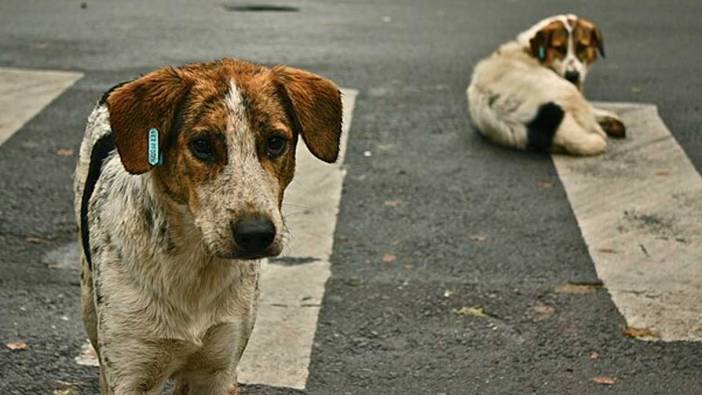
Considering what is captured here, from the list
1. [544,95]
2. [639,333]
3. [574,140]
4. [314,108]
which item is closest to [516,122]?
[544,95]

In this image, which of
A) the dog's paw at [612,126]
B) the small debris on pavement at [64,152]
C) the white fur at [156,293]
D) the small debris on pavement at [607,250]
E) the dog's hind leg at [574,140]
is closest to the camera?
the white fur at [156,293]

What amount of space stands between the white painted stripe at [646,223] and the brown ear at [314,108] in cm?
256

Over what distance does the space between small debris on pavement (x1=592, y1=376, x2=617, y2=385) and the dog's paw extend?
4.17 meters

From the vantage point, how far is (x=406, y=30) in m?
14.2

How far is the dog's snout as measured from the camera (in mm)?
10570

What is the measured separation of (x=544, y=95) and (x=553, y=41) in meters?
0.79

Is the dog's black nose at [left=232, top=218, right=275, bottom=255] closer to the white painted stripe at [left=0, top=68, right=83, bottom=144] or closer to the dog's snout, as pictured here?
the white painted stripe at [left=0, top=68, right=83, bottom=144]

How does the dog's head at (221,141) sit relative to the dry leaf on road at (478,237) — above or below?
above

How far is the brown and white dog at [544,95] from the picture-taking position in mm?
9898

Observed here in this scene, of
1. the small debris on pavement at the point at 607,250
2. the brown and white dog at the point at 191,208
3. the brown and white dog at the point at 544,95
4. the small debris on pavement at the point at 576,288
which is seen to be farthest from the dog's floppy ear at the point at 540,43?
the brown and white dog at the point at 191,208

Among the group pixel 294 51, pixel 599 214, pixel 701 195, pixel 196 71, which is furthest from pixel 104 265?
pixel 294 51

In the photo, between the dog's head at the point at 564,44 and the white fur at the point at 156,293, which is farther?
the dog's head at the point at 564,44

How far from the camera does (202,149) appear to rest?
4.60 meters

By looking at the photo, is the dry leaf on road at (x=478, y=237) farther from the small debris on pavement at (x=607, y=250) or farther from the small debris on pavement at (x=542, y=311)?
the small debris on pavement at (x=542, y=311)
